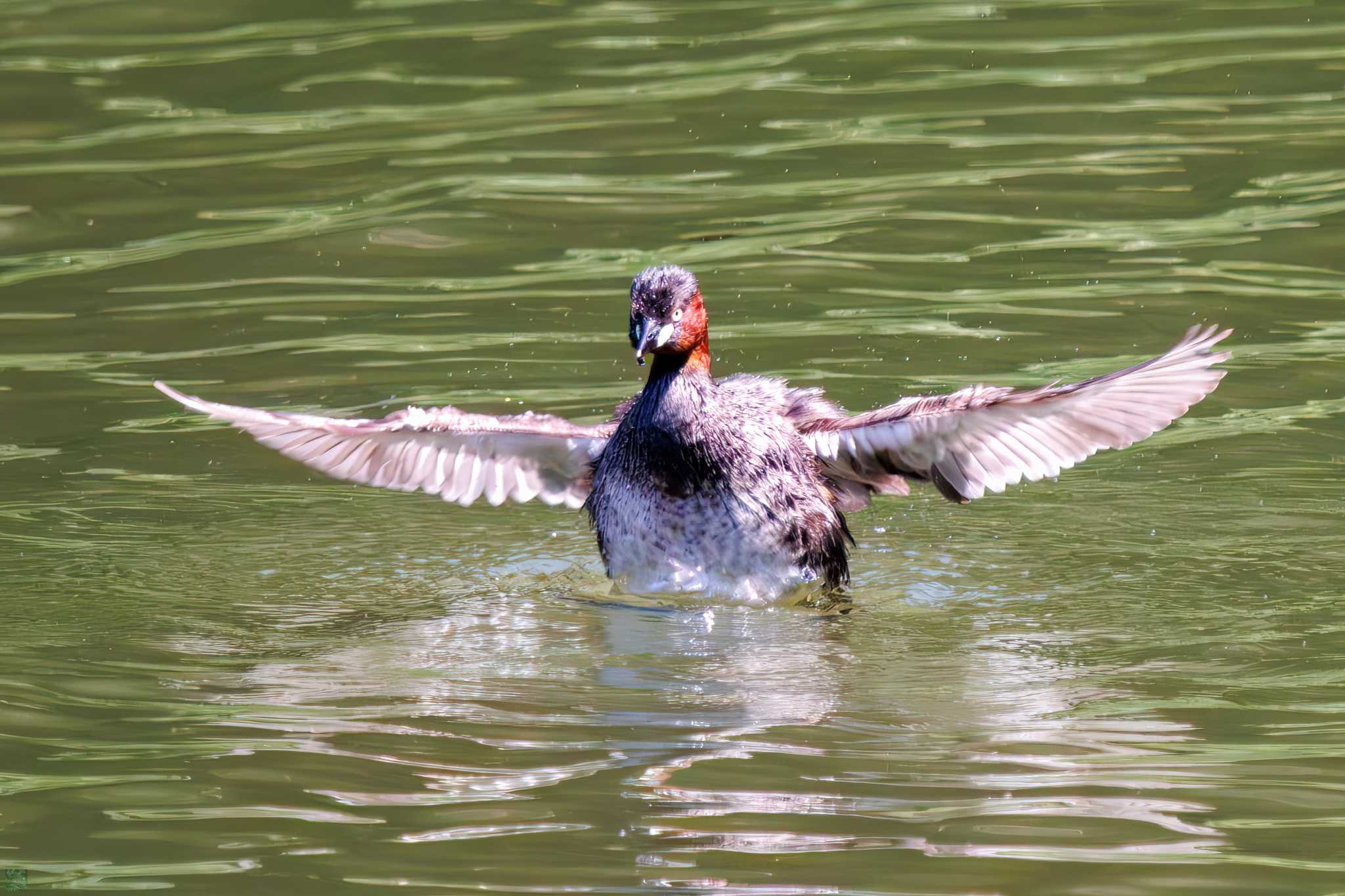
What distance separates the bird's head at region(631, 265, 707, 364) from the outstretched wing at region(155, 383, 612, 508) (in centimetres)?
89

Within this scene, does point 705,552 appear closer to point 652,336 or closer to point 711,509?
point 711,509

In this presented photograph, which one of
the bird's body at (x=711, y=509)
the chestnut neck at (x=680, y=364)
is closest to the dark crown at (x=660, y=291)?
the chestnut neck at (x=680, y=364)

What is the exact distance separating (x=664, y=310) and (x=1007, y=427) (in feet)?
4.59

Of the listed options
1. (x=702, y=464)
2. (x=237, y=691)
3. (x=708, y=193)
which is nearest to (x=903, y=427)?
(x=702, y=464)

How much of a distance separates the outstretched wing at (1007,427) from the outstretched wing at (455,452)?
113 centimetres

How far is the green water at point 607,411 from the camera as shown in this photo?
5.24 metres

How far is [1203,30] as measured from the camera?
44.8ft

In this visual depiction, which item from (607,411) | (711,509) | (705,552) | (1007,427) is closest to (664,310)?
(711,509)

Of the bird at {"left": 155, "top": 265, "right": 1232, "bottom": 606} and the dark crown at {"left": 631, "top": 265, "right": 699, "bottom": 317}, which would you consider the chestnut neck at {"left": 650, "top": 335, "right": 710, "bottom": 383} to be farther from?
the dark crown at {"left": 631, "top": 265, "right": 699, "bottom": 317}

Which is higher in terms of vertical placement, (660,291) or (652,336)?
(660,291)

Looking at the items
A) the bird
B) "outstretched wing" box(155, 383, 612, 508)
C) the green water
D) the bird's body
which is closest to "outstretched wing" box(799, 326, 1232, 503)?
the bird

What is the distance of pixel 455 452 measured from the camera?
842 centimetres

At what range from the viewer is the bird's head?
7402 millimetres

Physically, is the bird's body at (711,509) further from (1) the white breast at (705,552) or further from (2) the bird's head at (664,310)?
(2) the bird's head at (664,310)
